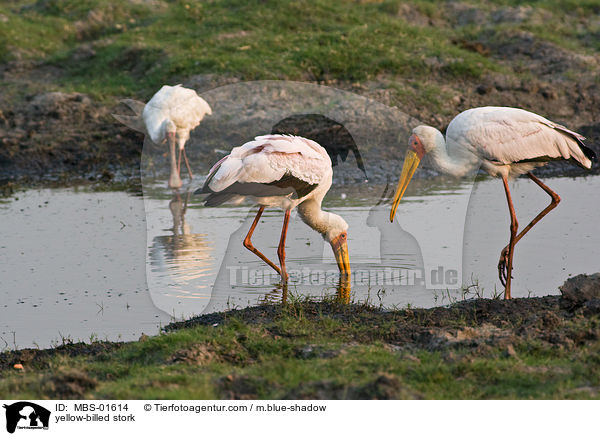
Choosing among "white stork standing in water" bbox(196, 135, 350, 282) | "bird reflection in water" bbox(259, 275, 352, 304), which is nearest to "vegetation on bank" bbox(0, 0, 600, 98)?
"white stork standing in water" bbox(196, 135, 350, 282)

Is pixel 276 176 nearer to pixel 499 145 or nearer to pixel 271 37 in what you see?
pixel 499 145

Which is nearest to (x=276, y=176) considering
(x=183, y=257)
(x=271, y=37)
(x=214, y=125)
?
(x=183, y=257)

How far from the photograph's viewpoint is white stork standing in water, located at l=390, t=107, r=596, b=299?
22.0ft

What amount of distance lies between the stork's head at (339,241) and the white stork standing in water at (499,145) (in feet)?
1.80

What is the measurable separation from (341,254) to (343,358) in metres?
2.66

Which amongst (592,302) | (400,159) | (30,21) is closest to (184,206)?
(400,159)

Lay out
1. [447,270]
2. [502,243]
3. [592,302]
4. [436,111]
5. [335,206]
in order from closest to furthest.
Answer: [592,302]
[447,270]
[502,243]
[335,206]
[436,111]

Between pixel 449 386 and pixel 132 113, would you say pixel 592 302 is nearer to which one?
pixel 449 386

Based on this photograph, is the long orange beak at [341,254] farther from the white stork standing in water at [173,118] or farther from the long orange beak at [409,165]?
the white stork standing in water at [173,118]

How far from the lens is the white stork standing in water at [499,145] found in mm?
6699

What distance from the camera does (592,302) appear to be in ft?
17.0

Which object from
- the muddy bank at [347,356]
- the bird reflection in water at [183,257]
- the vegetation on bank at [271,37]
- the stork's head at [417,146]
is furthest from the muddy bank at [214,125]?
the muddy bank at [347,356]

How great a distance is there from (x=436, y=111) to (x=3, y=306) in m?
7.99
